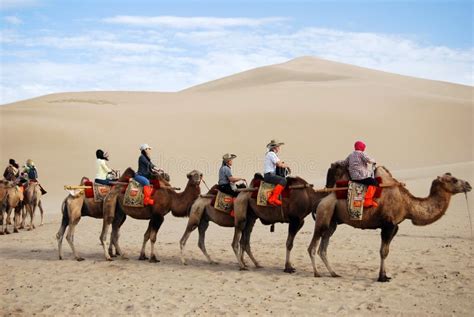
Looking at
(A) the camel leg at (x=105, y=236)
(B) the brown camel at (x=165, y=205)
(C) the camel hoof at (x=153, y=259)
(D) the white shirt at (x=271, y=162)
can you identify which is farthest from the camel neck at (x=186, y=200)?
(D) the white shirt at (x=271, y=162)

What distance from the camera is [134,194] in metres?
15.4

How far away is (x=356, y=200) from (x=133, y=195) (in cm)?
567

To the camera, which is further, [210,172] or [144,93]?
[144,93]

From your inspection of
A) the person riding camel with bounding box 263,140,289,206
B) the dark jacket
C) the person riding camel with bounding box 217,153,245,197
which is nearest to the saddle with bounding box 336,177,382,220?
the person riding camel with bounding box 263,140,289,206

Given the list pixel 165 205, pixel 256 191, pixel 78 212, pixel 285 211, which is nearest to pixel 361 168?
pixel 285 211

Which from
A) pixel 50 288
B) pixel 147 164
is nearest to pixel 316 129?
pixel 147 164

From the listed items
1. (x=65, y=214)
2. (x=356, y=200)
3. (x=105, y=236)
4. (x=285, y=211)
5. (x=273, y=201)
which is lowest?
(x=105, y=236)

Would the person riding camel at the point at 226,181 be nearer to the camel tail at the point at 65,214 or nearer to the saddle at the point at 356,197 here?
the saddle at the point at 356,197

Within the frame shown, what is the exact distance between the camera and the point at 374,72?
89.6m

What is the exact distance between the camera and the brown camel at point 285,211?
43.9 feet

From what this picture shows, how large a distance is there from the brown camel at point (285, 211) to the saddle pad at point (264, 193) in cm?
15

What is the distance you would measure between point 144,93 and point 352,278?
183 ft

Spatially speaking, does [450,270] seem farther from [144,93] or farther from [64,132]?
[144,93]

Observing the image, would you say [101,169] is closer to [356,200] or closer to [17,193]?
[17,193]
